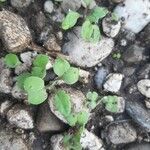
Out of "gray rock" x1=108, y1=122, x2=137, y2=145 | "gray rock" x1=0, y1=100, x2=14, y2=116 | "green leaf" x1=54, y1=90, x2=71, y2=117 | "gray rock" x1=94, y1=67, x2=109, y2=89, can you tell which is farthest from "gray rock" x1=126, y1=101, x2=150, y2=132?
"gray rock" x1=0, y1=100, x2=14, y2=116

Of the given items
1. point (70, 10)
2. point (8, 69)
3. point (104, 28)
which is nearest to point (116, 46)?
point (104, 28)

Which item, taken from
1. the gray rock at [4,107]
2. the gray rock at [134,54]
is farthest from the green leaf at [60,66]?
the gray rock at [134,54]

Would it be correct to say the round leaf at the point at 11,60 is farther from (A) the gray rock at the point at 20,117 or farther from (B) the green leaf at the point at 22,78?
(A) the gray rock at the point at 20,117

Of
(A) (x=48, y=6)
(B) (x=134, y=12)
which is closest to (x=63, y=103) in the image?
(A) (x=48, y=6)

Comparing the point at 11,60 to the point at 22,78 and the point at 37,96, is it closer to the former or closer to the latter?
the point at 22,78

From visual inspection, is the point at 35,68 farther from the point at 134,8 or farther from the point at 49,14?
the point at 134,8
